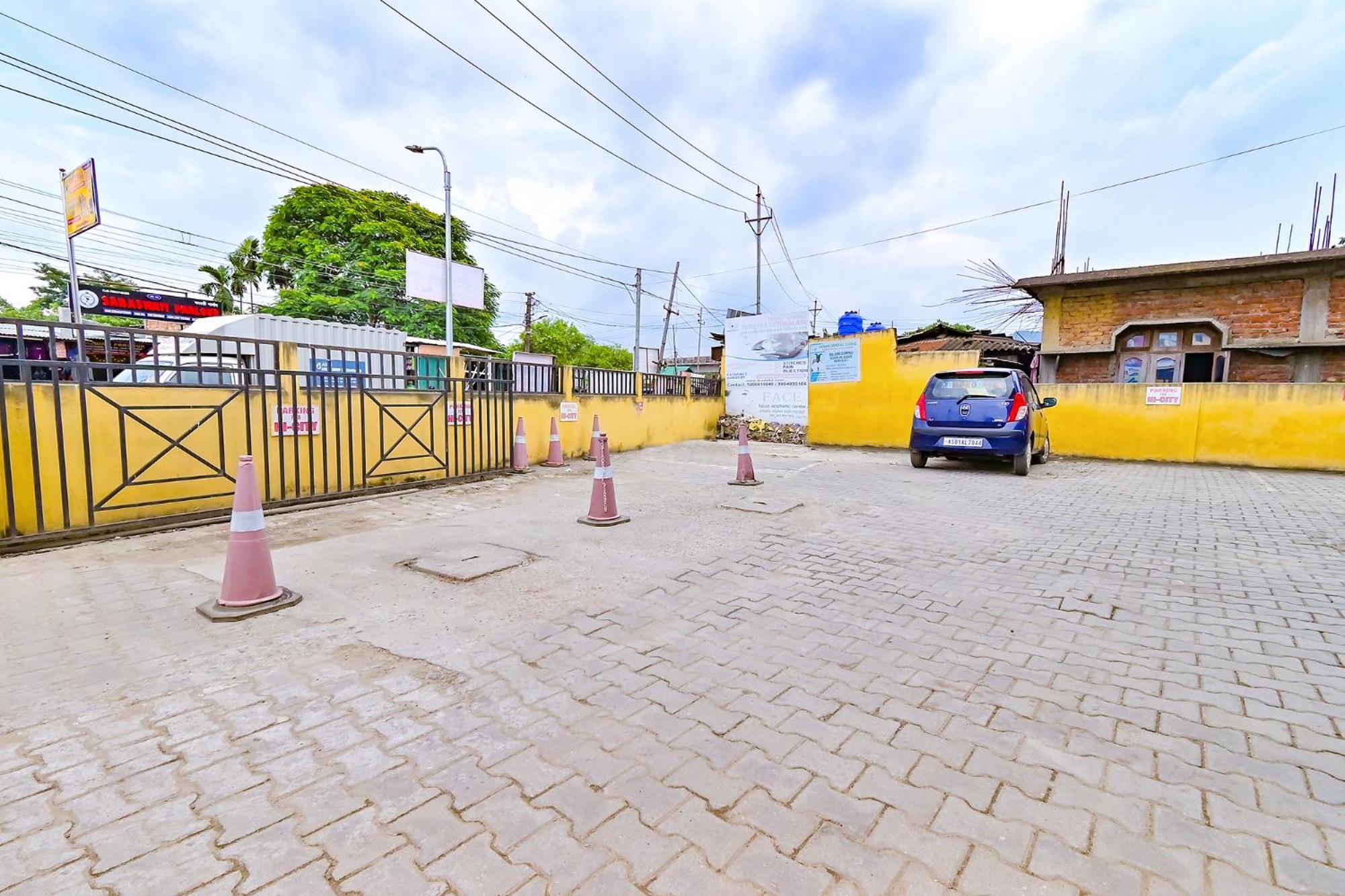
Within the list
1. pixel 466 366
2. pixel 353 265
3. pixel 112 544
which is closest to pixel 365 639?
pixel 112 544

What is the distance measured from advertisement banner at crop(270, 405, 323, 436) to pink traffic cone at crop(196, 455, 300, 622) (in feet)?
11.0

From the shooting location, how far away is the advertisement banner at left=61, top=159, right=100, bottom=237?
10.0m

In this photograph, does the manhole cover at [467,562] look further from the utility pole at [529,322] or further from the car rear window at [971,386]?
the utility pole at [529,322]

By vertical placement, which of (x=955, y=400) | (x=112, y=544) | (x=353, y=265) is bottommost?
(x=112, y=544)

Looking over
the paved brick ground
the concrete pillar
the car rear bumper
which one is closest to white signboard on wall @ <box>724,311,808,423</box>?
the car rear bumper

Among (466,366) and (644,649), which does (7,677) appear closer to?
(644,649)

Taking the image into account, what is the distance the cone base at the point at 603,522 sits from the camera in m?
5.77

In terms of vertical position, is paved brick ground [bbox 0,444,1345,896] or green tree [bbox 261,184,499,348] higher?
green tree [bbox 261,184,499,348]

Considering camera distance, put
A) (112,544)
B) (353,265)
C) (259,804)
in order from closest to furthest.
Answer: (259,804) < (112,544) < (353,265)

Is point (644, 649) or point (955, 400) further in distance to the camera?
point (955, 400)

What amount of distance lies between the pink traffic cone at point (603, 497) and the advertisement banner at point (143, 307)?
16.9m

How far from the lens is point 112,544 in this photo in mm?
5000

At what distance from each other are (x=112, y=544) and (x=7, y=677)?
9.51 ft

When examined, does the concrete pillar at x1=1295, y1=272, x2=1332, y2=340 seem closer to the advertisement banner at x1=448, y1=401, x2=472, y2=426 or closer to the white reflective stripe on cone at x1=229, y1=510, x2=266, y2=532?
the advertisement banner at x1=448, y1=401, x2=472, y2=426
